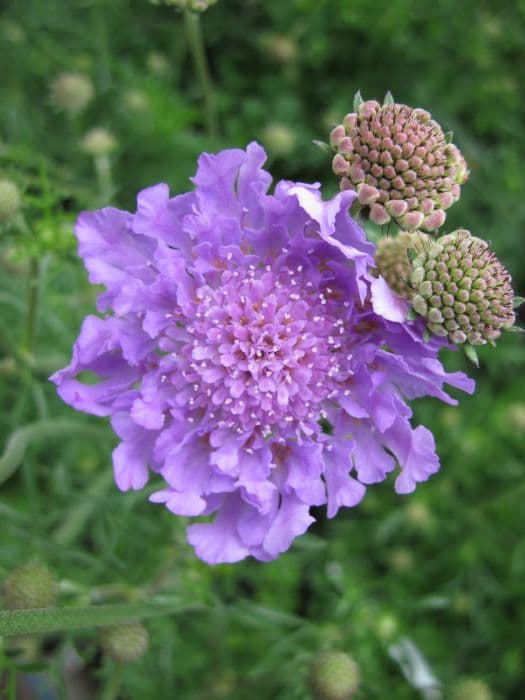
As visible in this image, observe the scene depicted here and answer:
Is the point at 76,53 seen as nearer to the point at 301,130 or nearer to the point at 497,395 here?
the point at 301,130

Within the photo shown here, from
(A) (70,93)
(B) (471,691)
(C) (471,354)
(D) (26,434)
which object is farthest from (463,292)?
(A) (70,93)

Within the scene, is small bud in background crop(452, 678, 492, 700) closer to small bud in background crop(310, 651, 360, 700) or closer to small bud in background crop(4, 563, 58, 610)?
small bud in background crop(310, 651, 360, 700)

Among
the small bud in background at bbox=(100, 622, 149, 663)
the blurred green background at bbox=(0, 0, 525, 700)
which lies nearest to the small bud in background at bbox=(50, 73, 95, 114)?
the blurred green background at bbox=(0, 0, 525, 700)

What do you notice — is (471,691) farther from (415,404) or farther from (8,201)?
(8,201)

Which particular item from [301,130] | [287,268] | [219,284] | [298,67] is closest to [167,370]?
[219,284]

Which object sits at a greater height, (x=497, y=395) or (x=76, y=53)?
(x=76, y=53)

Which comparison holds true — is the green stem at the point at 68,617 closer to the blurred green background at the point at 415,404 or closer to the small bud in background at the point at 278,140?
the blurred green background at the point at 415,404
